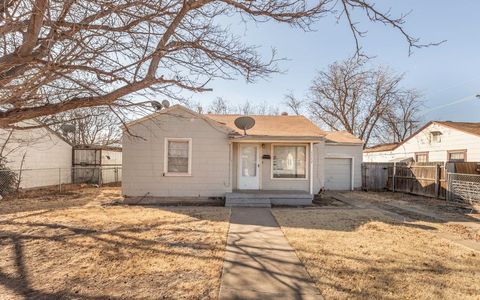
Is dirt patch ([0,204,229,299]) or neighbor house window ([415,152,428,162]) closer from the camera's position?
dirt patch ([0,204,229,299])

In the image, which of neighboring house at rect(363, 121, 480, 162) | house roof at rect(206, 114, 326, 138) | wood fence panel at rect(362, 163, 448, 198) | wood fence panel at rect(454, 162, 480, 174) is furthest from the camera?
neighboring house at rect(363, 121, 480, 162)

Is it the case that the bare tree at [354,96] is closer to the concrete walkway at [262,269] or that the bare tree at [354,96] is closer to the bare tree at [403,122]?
the bare tree at [403,122]

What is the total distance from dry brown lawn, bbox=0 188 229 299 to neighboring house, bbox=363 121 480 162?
50.8 ft

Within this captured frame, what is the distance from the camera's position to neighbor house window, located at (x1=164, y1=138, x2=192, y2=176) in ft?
38.1

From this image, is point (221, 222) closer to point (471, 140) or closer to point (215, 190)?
point (215, 190)

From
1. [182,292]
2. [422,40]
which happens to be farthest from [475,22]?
[182,292]


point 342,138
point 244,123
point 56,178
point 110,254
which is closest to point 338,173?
point 342,138

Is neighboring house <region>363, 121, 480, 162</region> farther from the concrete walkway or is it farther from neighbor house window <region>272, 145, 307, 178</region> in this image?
the concrete walkway

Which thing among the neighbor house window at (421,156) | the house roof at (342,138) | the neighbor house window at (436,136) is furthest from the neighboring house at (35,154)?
the neighbor house window at (421,156)

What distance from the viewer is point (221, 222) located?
7.73m

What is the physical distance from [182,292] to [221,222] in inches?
162

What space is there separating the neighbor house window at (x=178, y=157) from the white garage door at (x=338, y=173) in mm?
9423

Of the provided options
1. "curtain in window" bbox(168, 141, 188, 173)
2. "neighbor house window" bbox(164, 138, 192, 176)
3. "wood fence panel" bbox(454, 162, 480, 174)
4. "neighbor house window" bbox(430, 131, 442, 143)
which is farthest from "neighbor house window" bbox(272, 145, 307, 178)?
"neighbor house window" bbox(430, 131, 442, 143)

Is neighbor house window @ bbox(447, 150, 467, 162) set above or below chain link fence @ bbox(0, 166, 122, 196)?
above
